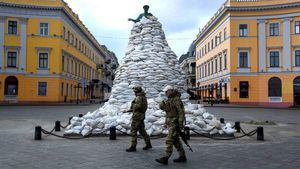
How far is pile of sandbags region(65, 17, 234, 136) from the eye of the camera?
12.1 meters

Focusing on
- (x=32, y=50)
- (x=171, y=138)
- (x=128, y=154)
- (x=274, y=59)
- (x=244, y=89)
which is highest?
(x=32, y=50)

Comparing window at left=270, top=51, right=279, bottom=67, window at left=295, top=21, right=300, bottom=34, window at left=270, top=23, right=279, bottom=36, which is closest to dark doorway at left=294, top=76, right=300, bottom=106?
window at left=270, top=51, right=279, bottom=67

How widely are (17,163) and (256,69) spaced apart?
39.0 metres

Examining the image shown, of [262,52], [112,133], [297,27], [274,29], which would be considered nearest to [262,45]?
[262,52]

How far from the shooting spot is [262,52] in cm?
4316

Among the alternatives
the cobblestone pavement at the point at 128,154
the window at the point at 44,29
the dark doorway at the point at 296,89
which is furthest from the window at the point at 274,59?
the cobblestone pavement at the point at 128,154

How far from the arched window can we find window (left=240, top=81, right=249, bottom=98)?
264 centimetres

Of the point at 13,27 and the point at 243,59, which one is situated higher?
the point at 13,27

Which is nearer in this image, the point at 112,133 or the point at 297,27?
the point at 112,133

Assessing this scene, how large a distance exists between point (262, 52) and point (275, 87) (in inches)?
176

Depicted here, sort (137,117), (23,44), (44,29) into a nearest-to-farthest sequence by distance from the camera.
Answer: (137,117) → (23,44) → (44,29)

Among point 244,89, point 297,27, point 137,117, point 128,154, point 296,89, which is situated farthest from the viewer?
point 244,89

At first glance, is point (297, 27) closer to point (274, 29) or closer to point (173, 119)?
point (274, 29)

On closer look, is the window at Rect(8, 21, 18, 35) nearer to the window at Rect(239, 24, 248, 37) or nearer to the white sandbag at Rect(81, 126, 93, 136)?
the window at Rect(239, 24, 248, 37)
